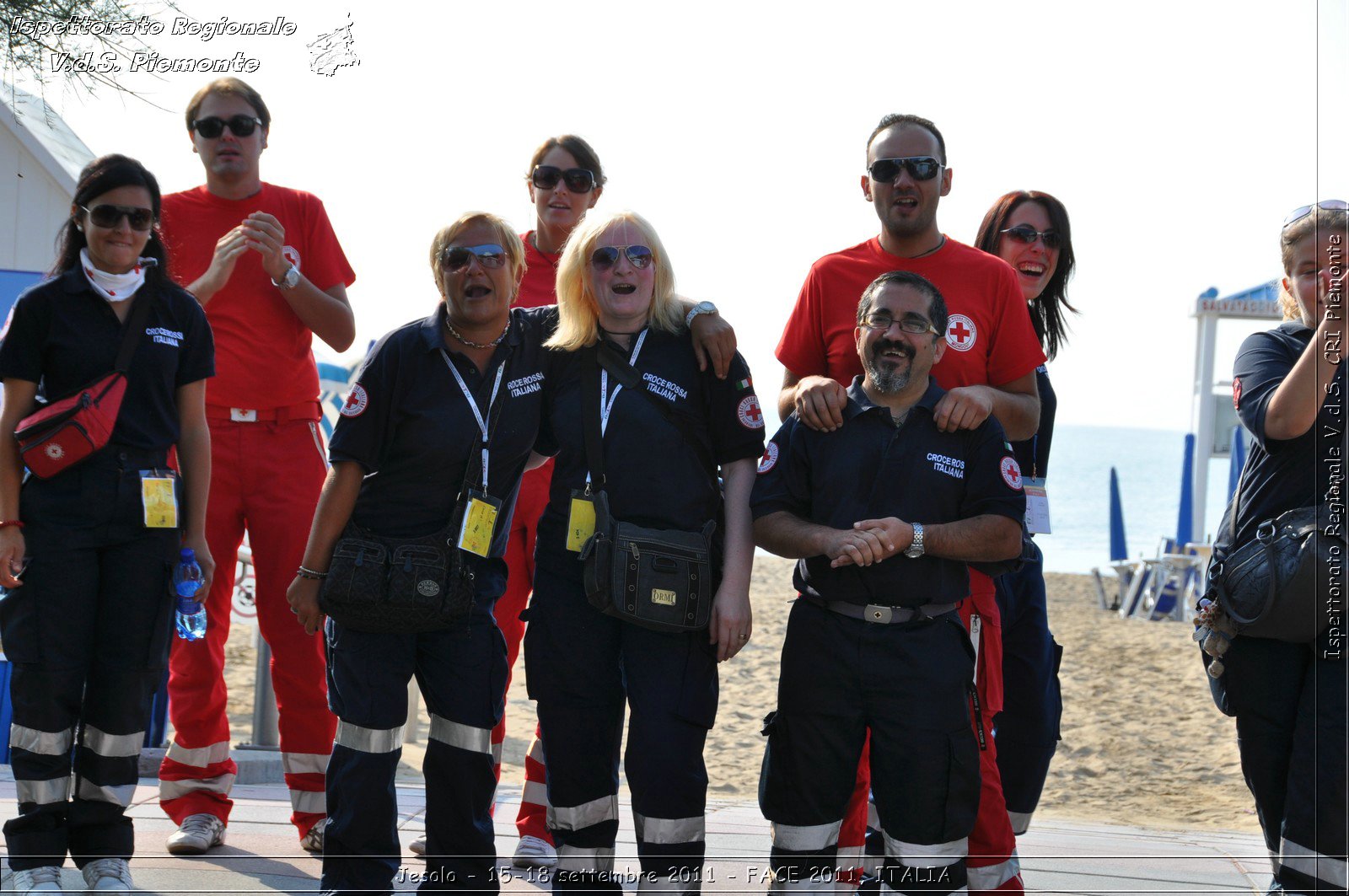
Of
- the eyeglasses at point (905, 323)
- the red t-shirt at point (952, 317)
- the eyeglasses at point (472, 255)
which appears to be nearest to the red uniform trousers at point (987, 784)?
the red t-shirt at point (952, 317)

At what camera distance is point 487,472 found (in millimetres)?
3941

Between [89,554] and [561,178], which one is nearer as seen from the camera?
[89,554]

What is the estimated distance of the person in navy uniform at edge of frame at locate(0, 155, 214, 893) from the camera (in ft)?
12.8

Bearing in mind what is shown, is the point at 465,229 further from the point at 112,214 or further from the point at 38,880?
the point at 38,880

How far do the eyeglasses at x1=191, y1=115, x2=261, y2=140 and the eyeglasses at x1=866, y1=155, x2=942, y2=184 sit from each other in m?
2.63

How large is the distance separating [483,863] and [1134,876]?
2.69 meters

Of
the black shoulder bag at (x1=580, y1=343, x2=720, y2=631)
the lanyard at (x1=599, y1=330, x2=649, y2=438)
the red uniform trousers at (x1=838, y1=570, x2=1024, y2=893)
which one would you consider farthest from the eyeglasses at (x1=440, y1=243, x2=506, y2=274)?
the red uniform trousers at (x1=838, y1=570, x2=1024, y2=893)

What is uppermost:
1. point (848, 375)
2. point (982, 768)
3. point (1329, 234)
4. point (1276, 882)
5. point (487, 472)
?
point (1329, 234)

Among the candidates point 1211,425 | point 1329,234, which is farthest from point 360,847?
point 1211,425

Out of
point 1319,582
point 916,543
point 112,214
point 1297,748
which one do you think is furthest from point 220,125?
point 1297,748

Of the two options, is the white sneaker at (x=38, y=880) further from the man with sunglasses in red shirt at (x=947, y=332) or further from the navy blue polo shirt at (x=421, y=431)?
the man with sunglasses in red shirt at (x=947, y=332)

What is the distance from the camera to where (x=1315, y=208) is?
3795 millimetres

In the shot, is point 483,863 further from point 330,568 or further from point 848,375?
point 848,375

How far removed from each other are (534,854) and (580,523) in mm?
1597
